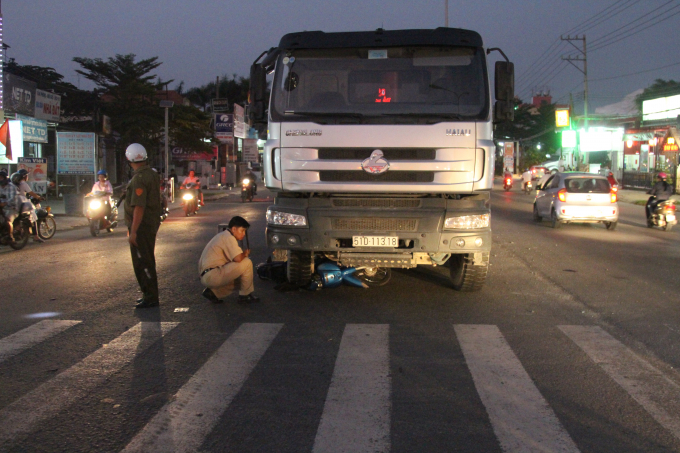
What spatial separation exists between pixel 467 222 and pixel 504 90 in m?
1.79

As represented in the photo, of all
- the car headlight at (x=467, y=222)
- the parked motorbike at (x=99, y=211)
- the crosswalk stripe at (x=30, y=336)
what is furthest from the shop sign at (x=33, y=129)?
the car headlight at (x=467, y=222)

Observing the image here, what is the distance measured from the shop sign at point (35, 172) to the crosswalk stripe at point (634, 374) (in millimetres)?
21427

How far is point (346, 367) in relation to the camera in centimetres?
557

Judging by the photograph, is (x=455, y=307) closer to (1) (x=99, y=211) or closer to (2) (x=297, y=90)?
(2) (x=297, y=90)

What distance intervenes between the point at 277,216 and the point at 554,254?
23.3 ft

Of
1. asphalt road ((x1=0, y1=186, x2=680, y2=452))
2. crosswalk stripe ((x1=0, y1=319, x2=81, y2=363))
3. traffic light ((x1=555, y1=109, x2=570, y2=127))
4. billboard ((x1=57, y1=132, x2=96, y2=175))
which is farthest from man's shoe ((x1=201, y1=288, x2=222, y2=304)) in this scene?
traffic light ((x1=555, y1=109, x2=570, y2=127))

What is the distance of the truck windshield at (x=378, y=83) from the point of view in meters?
8.08

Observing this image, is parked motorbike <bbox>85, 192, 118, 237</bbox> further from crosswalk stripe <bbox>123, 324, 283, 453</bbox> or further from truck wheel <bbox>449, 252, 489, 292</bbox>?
crosswalk stripe <bbox>123, 324, 283, 453</bbox>

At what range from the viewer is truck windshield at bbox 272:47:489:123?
8.08 m

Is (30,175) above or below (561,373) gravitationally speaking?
above

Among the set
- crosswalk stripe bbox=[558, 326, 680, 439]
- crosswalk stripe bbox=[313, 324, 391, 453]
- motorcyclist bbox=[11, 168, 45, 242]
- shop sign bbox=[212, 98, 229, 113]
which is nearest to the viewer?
crosswalk stripe bbox=[313, 324, 391, 453]

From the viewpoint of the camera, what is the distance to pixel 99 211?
16.9 meters

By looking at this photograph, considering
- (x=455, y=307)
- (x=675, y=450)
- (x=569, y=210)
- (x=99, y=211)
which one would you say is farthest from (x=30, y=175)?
(x=675, y=450)

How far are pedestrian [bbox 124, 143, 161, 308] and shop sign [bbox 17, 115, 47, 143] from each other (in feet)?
60.6
